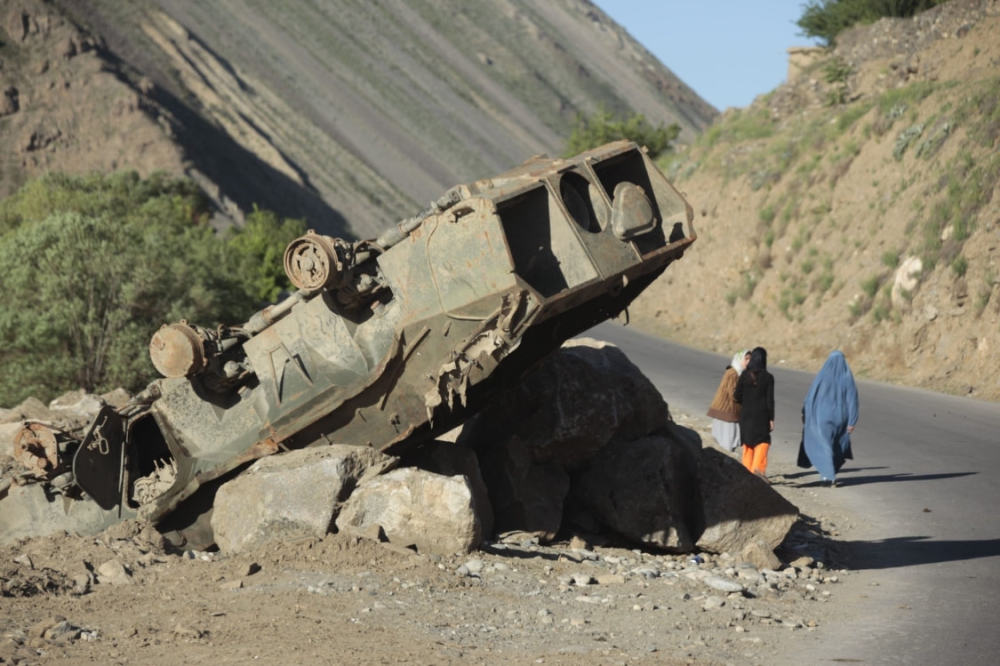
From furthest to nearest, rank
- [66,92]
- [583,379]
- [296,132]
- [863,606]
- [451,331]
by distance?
[296,132] → [66,92] → [583,379] → [451,331] → [863,606]

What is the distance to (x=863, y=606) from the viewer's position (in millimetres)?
8969

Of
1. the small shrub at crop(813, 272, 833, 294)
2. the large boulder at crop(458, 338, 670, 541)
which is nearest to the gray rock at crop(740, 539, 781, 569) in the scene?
the large boulder at crop(458, 338, 670, 541)

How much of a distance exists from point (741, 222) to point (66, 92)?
3561 cm

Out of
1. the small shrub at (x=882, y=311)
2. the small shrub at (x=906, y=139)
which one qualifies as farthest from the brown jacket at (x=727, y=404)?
the small shrub at (x=906, y=139)

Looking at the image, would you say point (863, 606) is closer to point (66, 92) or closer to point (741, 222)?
point (741, 222)

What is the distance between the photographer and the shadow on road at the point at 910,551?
10.5 metres

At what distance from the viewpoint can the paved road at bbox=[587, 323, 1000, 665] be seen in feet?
26.0

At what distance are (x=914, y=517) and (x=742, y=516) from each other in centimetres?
238

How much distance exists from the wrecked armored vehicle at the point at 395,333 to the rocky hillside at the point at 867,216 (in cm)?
1192

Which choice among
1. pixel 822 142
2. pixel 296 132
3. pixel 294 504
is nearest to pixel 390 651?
pixel 294 504

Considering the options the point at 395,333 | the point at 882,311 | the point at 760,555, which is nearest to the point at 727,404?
the point at 760,555

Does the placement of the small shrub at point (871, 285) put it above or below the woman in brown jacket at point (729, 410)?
above

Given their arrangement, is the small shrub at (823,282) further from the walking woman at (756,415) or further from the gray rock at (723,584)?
the gray rock at (723,584)

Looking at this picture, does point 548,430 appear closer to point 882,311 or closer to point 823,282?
point 882,311
